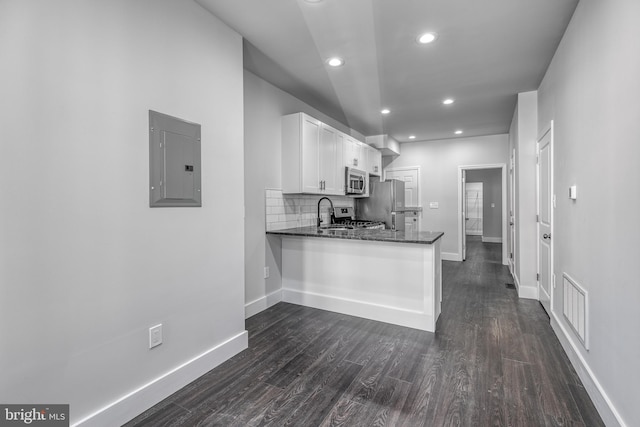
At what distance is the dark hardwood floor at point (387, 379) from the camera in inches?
68.1

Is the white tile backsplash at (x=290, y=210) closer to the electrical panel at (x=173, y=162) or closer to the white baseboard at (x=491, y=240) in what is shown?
the electrical panel at (x=173, y=162)

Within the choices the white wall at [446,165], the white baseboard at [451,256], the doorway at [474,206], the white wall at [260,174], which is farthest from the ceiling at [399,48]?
the doorway at [474,206]

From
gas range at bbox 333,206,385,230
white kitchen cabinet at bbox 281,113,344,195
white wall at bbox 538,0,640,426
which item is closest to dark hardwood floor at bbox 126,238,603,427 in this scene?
white wall at bbox 538,0,640,426

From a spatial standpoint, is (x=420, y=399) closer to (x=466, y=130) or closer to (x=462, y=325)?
(x=462, y=325)

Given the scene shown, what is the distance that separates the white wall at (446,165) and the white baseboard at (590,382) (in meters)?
3.97

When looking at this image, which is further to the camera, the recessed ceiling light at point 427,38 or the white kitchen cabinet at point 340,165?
the white kitchen cabinet at point 340,165

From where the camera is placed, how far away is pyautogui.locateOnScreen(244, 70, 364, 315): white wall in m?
3.29

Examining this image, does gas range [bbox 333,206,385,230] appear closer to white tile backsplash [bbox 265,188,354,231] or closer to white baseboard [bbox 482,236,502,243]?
white tile backsplash [bbox 265,188,354,231]

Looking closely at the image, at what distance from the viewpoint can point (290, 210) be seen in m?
4.02

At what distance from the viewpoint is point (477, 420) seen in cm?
169

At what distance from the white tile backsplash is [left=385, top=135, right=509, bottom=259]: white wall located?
299 cm

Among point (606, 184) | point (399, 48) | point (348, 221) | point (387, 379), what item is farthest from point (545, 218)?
point (348, 221)

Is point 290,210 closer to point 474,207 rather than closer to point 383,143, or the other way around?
point 383,143

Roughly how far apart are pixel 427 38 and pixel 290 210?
2.40 m
